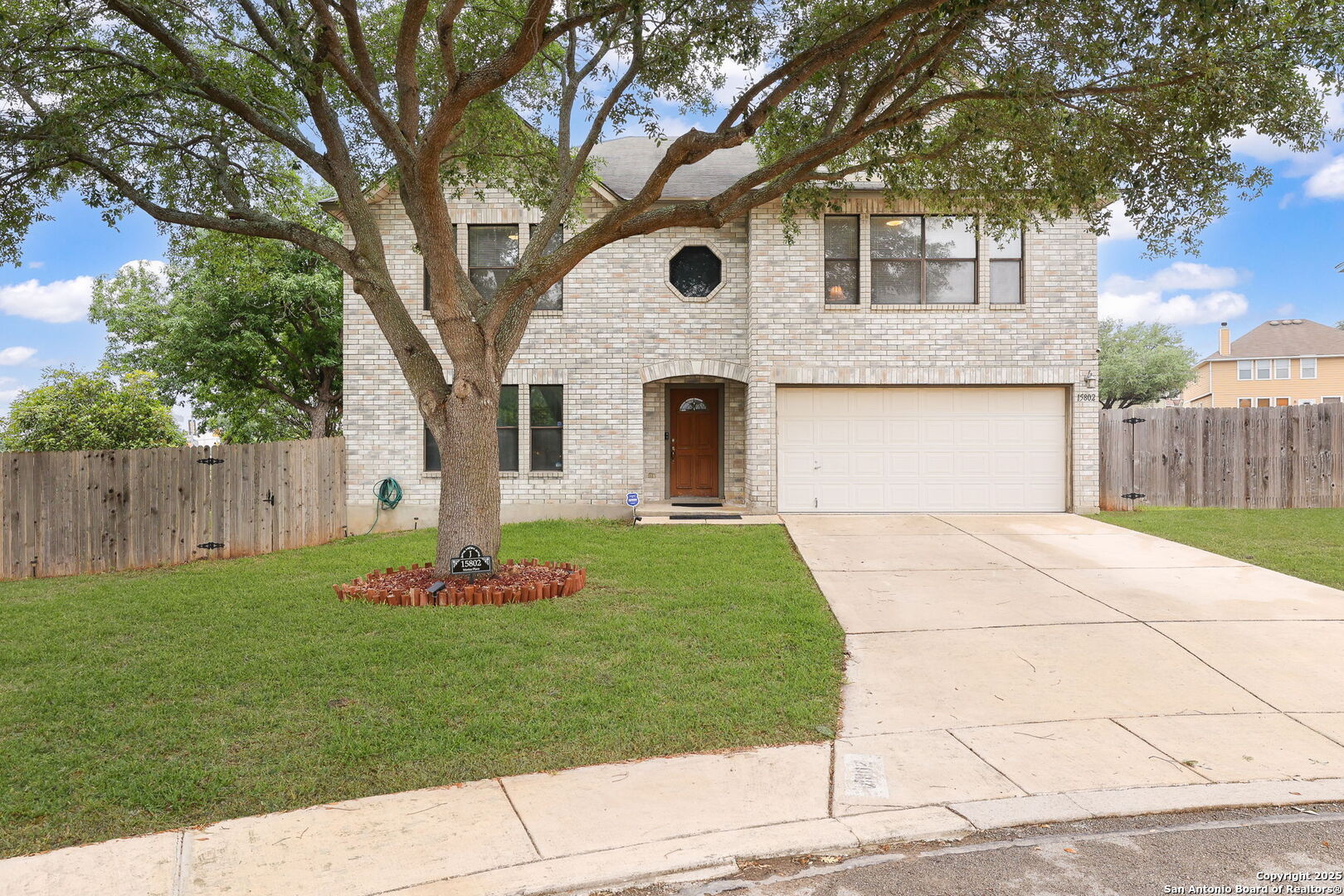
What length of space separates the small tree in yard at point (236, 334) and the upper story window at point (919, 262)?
510 inches

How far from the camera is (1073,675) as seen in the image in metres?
5.76

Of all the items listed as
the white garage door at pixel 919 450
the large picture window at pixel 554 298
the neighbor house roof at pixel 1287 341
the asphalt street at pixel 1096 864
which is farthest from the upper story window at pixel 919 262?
the neighbor house roof at pixel 1287 341

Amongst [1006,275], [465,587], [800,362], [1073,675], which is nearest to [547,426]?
[800,362]

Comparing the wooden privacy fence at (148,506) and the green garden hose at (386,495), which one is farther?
the green garden hose at (386,495)

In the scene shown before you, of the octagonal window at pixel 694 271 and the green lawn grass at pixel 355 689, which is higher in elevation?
the octagonal window at pixel 694 271

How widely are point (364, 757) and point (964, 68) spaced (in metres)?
8.68

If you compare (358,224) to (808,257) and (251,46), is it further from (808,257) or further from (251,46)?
(808,257)

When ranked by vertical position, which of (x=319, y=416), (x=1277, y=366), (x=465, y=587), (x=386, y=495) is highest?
(x=1277, y=366)

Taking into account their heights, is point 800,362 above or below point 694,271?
below

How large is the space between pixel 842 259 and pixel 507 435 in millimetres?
6892

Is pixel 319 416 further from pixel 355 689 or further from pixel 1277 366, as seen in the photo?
pixel 1277 366

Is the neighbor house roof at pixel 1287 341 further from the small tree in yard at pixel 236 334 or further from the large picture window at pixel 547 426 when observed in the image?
the small tree in yard at pixel 236 334

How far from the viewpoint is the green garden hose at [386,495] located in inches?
557

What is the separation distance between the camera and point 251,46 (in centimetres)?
1009
